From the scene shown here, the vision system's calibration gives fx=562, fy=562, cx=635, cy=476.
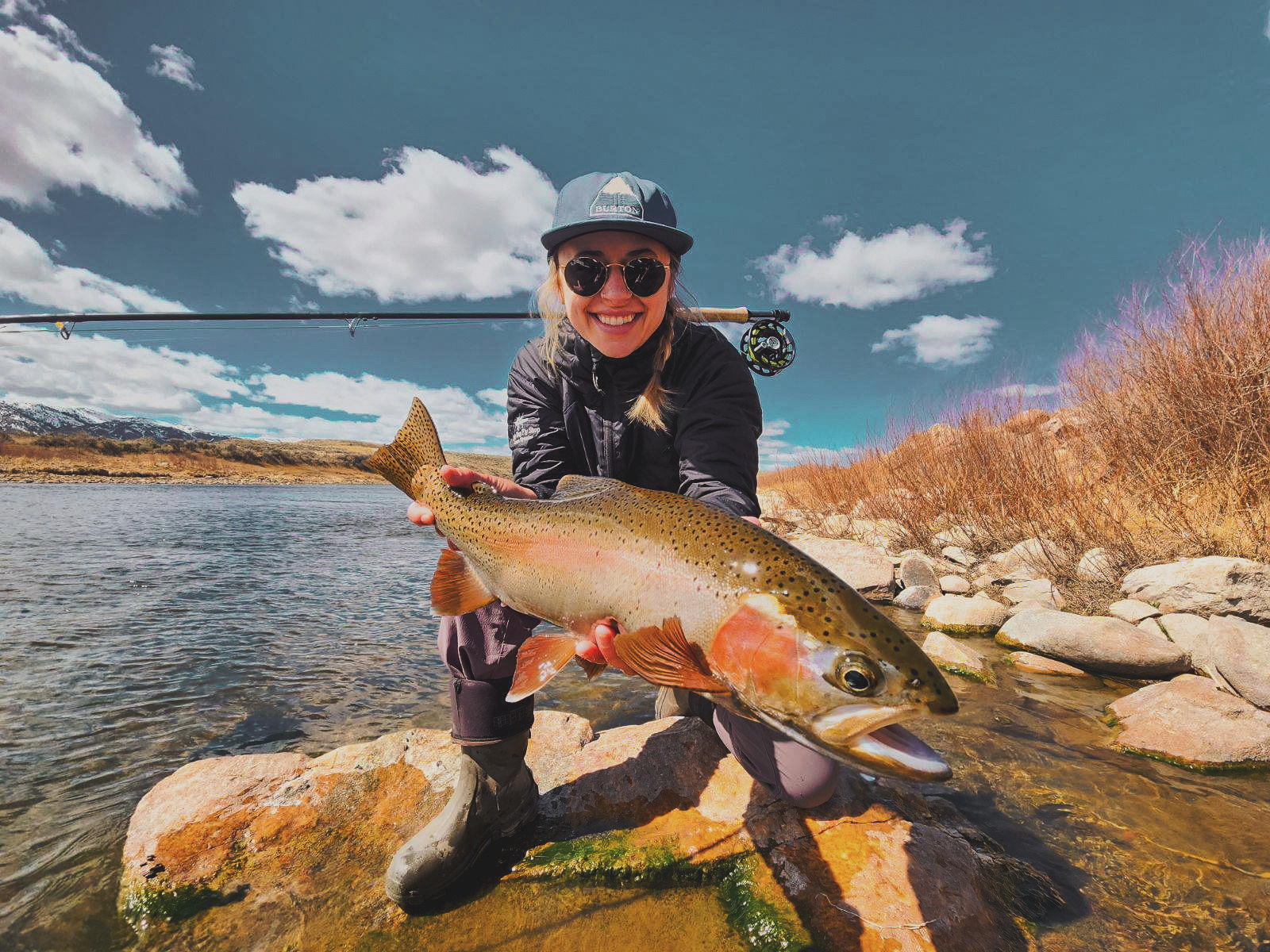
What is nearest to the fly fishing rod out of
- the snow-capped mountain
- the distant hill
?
the distant hill

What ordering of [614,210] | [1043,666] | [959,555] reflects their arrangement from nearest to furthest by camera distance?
[614,210]
[1043,666]
[959,555]

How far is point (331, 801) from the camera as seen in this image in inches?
111

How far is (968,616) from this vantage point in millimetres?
6875

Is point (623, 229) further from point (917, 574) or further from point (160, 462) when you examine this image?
point (160, 462)

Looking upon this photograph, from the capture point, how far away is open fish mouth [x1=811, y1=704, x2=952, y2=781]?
1.35 metres

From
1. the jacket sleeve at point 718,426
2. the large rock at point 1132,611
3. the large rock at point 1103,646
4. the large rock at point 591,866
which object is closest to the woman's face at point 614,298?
the jacket sleeve at point 718,426

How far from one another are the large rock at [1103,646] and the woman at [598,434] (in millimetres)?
4298

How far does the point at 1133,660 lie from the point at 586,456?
5.30 meters

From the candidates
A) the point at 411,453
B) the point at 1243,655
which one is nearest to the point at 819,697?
the point at 411,453

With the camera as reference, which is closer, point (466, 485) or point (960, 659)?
point (466, 485)

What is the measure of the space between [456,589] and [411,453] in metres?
0.88

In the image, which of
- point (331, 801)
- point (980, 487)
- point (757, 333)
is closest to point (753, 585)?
point (331, 801)

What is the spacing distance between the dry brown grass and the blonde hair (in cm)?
663

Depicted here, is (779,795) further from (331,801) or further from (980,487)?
(980,487)
